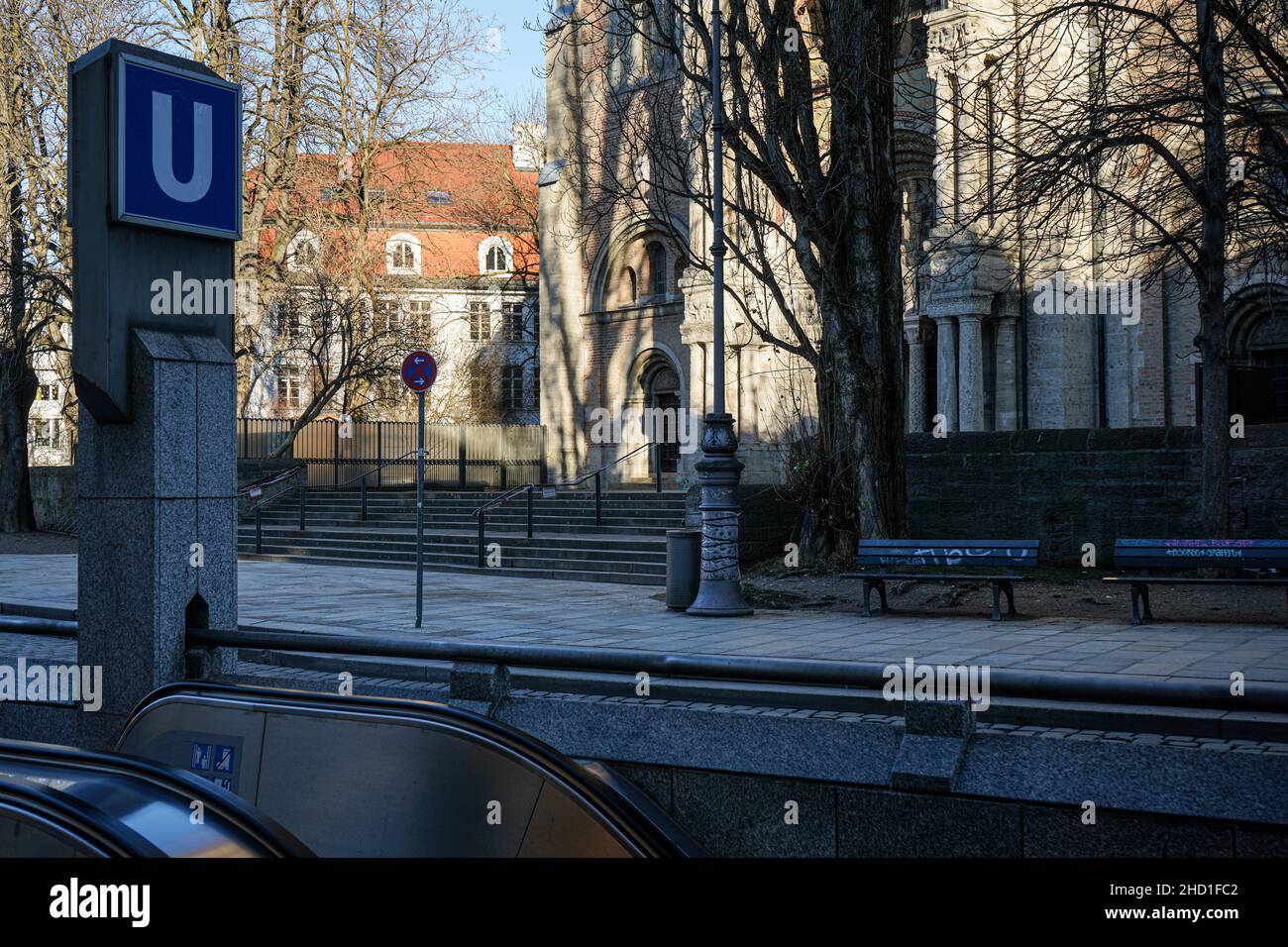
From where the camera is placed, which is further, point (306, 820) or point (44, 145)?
point (44, 145)

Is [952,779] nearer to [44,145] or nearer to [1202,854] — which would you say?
[1202,854]

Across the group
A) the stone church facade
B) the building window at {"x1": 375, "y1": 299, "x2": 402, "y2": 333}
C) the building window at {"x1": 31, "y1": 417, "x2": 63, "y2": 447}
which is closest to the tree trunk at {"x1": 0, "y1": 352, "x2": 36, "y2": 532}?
Answer: the building window at {"x1": 375, "y1": 299, "x2": 402, "y2": 333}

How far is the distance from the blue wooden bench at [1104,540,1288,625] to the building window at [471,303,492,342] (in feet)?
157

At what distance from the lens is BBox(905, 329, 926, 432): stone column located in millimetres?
29938

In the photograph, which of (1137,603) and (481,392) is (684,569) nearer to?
(1137,603)

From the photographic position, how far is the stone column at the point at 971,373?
27.3 metres

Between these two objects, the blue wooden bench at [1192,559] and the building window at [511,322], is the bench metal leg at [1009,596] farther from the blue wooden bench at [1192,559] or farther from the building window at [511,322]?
the building window at [511,322]

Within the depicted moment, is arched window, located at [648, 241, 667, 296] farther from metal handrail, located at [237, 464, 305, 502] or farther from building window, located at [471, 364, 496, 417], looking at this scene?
building window, located at [471, 364, 496, 417]

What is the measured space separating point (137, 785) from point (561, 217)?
35323 millimetres

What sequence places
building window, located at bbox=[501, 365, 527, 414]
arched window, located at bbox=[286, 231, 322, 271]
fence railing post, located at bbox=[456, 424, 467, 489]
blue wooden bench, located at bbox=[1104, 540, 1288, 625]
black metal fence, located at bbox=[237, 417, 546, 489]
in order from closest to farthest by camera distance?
blue wooden bench, located at bbox=[1104, 540, 1288, 625]
black metal fence, located at bbox=[237, 417, 546, 489]
fence railing post, located at bbox=[456, 424, 467, 489]
arched window, located at bbox=[286, 231, 322, 271]
building window, located at bbox=[501, 365, 527, 414]

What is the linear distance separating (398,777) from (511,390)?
5588 cm

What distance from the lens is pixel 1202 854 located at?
482cm

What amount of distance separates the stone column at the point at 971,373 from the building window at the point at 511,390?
3326 cm
